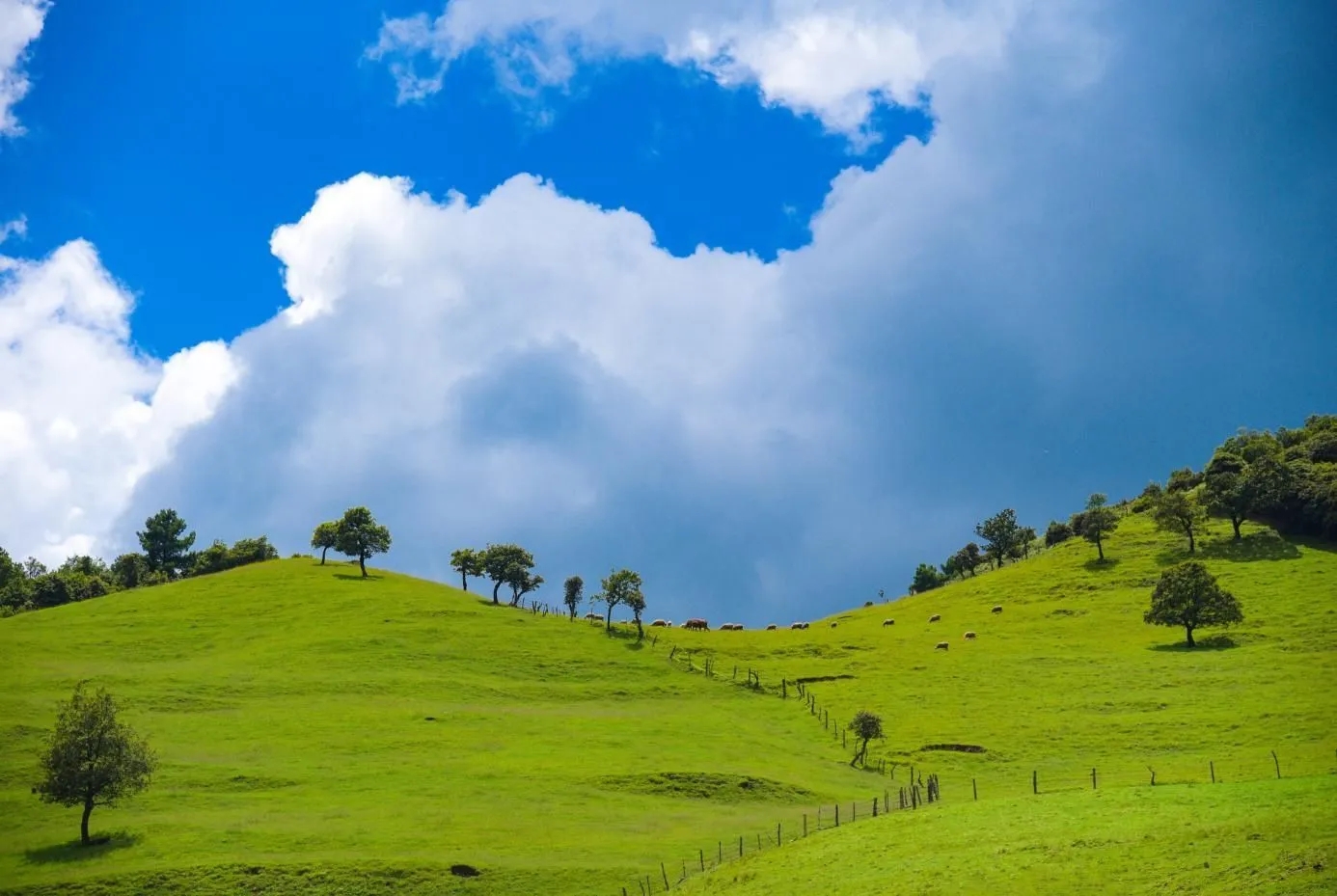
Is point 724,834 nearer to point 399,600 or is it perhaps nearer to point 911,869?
point 911,869

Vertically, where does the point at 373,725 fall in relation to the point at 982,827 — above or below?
Result: above

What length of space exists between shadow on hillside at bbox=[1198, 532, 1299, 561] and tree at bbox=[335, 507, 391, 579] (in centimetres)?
11053

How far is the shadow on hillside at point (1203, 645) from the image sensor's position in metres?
100

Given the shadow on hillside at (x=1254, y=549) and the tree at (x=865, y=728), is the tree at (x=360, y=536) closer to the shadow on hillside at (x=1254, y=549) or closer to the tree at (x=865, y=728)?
the tree at (x=865, y=728)

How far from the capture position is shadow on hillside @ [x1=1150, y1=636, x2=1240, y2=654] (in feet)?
329

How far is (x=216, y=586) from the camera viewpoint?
443 ft

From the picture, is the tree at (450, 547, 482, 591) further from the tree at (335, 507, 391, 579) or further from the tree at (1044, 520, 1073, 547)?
the tree at (1044, 520, 1073, 547)

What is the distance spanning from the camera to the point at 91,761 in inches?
2564

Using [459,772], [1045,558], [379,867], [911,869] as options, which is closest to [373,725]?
[459,772]

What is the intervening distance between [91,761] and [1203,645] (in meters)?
96.6

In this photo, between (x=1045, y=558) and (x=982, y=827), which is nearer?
(x=982, y=827)

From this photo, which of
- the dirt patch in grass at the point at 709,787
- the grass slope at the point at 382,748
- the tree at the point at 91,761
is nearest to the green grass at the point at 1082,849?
the grass slope at the point at 382,748

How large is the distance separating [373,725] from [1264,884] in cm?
6858

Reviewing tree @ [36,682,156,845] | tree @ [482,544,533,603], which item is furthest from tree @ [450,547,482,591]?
tree @ [36,682,156,845]
